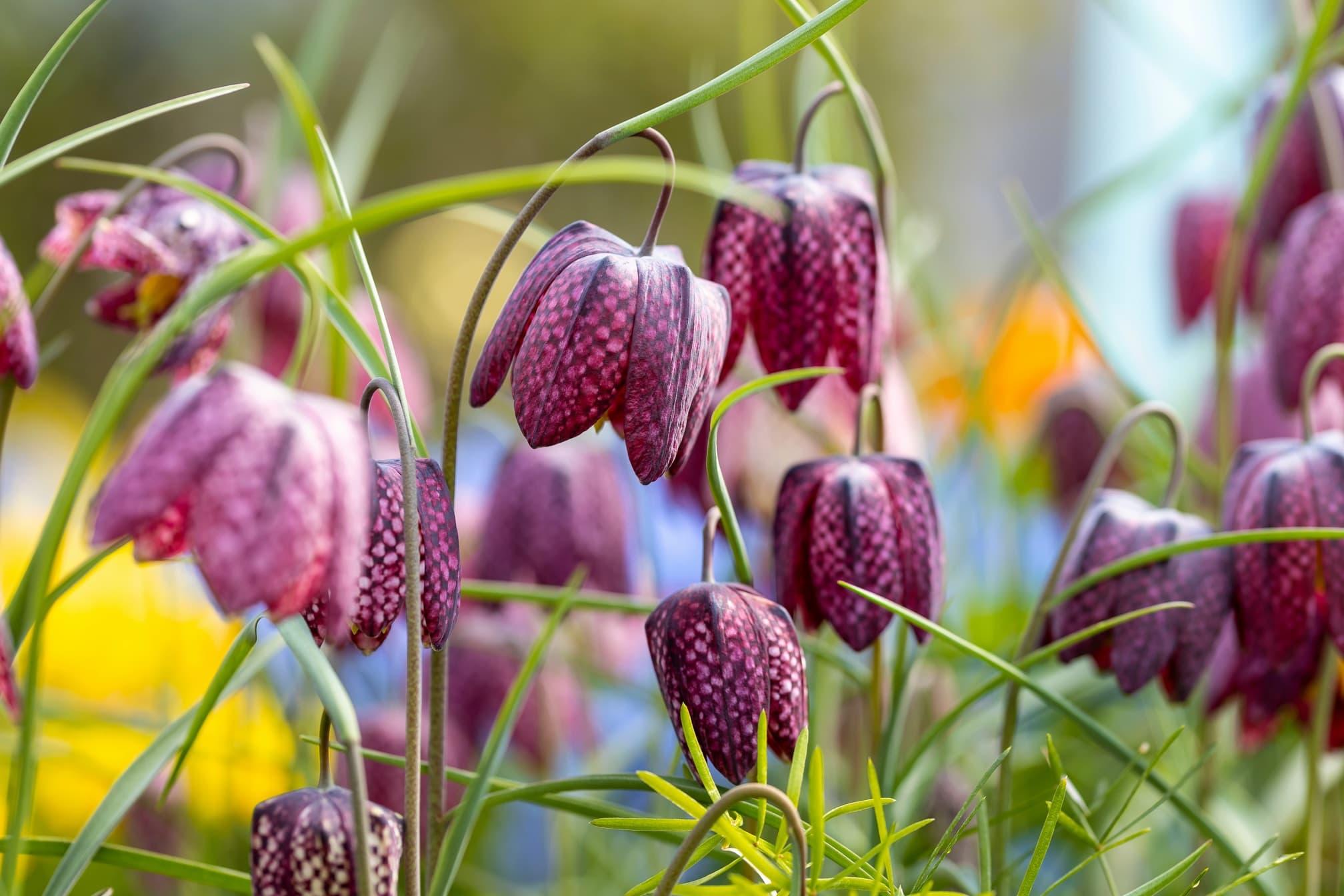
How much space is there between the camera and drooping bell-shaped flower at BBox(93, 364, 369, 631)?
15.6 inches

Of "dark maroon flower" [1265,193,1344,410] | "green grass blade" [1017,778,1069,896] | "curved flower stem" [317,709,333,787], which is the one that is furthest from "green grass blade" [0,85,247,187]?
"dark maroon flower" [1265,193,1344,410]

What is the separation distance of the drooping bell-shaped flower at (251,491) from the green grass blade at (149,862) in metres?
0.17

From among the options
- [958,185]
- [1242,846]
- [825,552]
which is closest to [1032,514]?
[1242,846]

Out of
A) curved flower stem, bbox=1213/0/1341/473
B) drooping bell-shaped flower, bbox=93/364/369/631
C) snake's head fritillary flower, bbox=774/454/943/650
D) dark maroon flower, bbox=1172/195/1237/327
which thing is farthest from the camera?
dark maroon flower, bbox=1172/195/1237/327

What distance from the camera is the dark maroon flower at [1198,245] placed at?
110cm

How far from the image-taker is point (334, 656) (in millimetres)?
903

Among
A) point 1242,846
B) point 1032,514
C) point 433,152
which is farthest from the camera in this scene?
point 433,152

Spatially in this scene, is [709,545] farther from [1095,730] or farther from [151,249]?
[151,249]

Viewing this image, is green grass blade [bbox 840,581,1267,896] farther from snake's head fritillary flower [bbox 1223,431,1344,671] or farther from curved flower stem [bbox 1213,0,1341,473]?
curved flower stem [bbox 1213,0,1341,473]

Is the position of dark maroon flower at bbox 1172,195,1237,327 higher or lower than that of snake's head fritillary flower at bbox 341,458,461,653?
higher

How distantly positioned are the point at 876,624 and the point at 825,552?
4cm

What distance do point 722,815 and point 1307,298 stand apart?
54 cm

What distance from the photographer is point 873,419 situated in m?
0.77

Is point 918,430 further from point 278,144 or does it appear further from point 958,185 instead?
point 958,185
